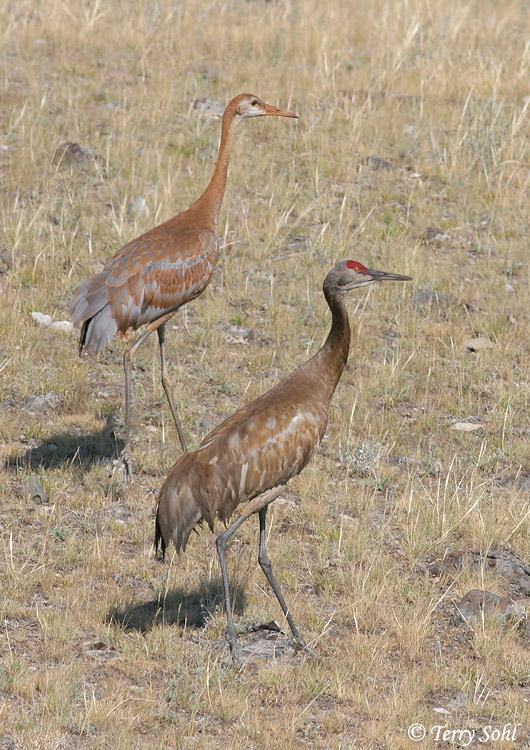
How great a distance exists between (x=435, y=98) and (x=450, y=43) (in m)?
1.79

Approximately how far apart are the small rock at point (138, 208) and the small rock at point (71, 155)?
1.08 metres

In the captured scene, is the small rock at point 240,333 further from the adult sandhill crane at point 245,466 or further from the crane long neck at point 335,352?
the adult sandhill crane at point 245,466

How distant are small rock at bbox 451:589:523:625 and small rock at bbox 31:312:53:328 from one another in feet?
16.4

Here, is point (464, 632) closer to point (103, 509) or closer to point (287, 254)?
point (103, 509)

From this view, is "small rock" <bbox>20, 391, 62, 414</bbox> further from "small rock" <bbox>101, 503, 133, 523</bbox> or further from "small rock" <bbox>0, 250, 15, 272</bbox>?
"small rock" <bbox>0, 250, 15, 272</bbox>

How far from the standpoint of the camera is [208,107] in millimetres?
13297

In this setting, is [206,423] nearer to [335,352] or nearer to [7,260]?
[335,352]

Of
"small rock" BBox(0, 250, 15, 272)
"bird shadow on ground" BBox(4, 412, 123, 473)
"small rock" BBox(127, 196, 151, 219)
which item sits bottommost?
"bird shadow on ground" BBox(4, 412, 123, 473)

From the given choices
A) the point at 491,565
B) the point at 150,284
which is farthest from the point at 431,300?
the point at 491,565

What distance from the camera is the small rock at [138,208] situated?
11.1m

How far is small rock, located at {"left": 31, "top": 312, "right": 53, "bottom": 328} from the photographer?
31.6ft

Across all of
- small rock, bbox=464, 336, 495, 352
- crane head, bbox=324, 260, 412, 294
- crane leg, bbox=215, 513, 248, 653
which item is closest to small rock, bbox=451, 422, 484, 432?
small rock, bbox=464, 336, 495, 352

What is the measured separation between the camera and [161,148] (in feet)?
40.8

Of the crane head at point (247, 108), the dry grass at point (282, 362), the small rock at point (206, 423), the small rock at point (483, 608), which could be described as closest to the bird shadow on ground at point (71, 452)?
the dry grass at point (282, 362)
